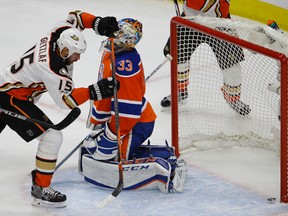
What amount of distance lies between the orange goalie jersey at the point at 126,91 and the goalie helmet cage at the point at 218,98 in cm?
41

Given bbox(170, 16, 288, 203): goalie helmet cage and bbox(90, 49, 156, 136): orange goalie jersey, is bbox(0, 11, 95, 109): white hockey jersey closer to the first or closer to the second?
bbox(90, 49, 156, 136): orange goalie jersey

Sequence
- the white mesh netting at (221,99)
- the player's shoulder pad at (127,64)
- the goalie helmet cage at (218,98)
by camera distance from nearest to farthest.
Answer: the player's shoulder pad at (127,64) < the goalie helmet cage at (218,98) < the white mesh netting at (221,99)

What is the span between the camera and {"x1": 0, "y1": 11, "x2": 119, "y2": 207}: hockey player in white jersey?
4.01 metres

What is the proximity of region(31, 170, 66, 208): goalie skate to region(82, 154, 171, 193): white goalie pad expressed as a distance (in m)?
0.24

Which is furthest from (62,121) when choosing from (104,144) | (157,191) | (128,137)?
(157,191)

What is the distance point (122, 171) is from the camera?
4.26m

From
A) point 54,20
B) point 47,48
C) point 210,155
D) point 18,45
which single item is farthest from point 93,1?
point 47,48

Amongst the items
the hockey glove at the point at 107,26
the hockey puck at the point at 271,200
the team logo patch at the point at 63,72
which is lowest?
the hockey puck at the point at 271,200

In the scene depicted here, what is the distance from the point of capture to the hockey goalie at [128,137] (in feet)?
13.7

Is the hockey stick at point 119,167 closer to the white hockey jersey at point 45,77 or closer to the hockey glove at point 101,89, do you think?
the hockey glove at point 101,89

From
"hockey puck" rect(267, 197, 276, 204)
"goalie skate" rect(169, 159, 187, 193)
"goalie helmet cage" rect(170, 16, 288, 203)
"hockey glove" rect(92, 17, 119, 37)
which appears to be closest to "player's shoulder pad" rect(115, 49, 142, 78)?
"hockey glove" rect(92, 17, 119, 37)

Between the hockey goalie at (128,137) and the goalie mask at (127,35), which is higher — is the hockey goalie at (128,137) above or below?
below

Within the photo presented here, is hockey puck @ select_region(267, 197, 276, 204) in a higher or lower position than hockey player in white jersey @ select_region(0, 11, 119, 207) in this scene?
lower

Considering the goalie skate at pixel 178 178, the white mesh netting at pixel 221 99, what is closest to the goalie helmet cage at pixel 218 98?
the white mesh netting at pixel 221 99
